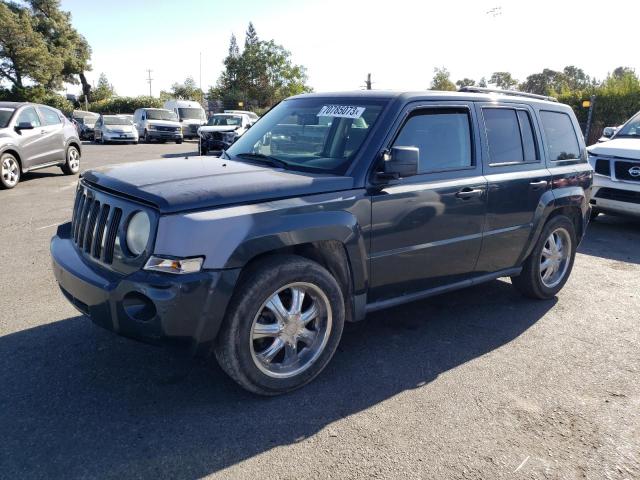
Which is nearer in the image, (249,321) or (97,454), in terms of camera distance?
(97,454)

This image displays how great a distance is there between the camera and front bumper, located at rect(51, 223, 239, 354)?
276 centimetres

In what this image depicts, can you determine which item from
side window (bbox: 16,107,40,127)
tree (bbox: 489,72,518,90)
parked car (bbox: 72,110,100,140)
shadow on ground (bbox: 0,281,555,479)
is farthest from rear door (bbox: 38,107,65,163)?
tree (bbox: 489,72,518,90)

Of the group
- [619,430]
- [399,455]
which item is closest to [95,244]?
[399,455]

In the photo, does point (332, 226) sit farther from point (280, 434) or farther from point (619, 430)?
point (619, 430)

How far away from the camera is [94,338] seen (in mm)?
3912

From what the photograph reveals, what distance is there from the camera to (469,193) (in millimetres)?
4051

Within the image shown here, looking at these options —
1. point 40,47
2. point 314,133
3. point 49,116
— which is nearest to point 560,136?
point 314,133

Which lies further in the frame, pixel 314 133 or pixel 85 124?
pixel 85 124

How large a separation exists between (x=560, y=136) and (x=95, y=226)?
421cm

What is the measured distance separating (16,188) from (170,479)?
33.1ft

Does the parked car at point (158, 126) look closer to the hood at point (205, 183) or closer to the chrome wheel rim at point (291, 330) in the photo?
the hood at point (205, 183)

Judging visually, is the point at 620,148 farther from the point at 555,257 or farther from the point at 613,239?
the point at 555,257

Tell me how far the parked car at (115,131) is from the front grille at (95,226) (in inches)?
976

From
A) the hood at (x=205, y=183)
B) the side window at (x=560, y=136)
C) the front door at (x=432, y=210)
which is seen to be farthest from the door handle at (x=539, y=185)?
the hood at (x=205, y=183)
